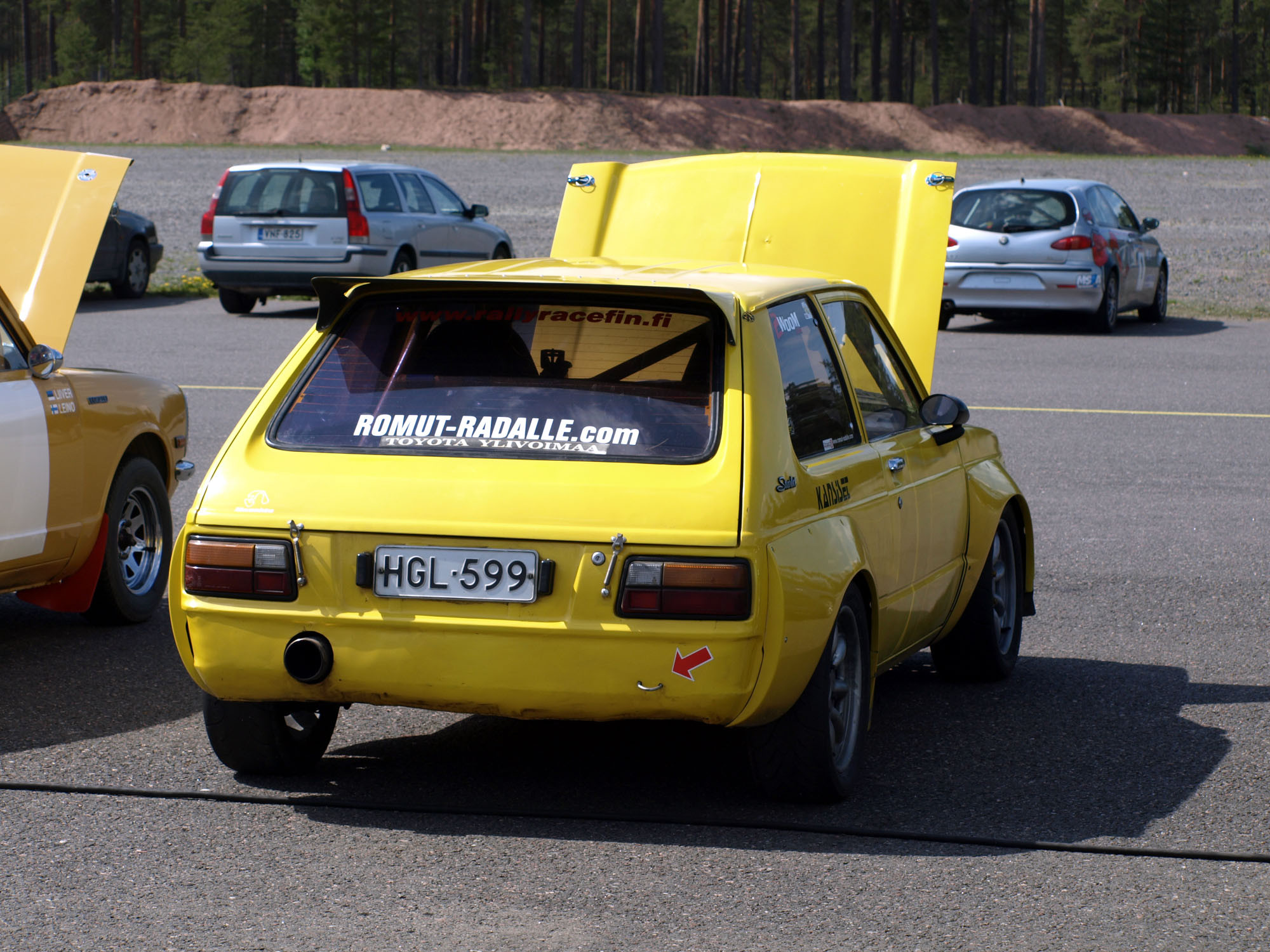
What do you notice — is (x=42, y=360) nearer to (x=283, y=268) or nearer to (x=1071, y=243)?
(x=283, y=268)

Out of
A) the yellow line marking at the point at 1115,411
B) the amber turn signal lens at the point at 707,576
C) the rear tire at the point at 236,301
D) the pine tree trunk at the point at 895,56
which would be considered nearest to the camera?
the amber turn signal lens at the point at 707,576

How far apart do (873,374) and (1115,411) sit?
8293 millimetres

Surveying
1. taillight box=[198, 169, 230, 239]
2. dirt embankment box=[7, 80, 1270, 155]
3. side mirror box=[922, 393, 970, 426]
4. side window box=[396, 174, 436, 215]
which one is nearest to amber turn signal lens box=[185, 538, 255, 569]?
side mirror box=[922, 393, 970, 426]

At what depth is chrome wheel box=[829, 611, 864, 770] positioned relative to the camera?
4.61 metres

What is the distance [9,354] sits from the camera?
6223 mm

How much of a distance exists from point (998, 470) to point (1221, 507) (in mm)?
3725

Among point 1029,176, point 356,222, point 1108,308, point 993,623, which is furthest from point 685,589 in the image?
point 1029,176

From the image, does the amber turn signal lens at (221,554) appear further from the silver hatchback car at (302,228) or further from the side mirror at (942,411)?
the silver hatchback car at (302,228)

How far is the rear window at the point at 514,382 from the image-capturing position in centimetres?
435

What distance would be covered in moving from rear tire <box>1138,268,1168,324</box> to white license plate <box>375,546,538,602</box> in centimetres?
1827

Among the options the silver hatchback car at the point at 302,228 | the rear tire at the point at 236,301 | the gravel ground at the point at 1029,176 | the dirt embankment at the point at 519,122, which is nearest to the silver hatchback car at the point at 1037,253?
the gravel ground at the point at 1029,176

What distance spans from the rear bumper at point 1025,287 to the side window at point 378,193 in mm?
6819

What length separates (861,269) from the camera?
7.82 m

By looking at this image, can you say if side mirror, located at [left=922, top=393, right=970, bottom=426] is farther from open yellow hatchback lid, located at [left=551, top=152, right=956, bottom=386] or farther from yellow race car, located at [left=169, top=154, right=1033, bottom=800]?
open yellow hatchback lid, located at [left=551, top=152, right=956, bottom=386]
